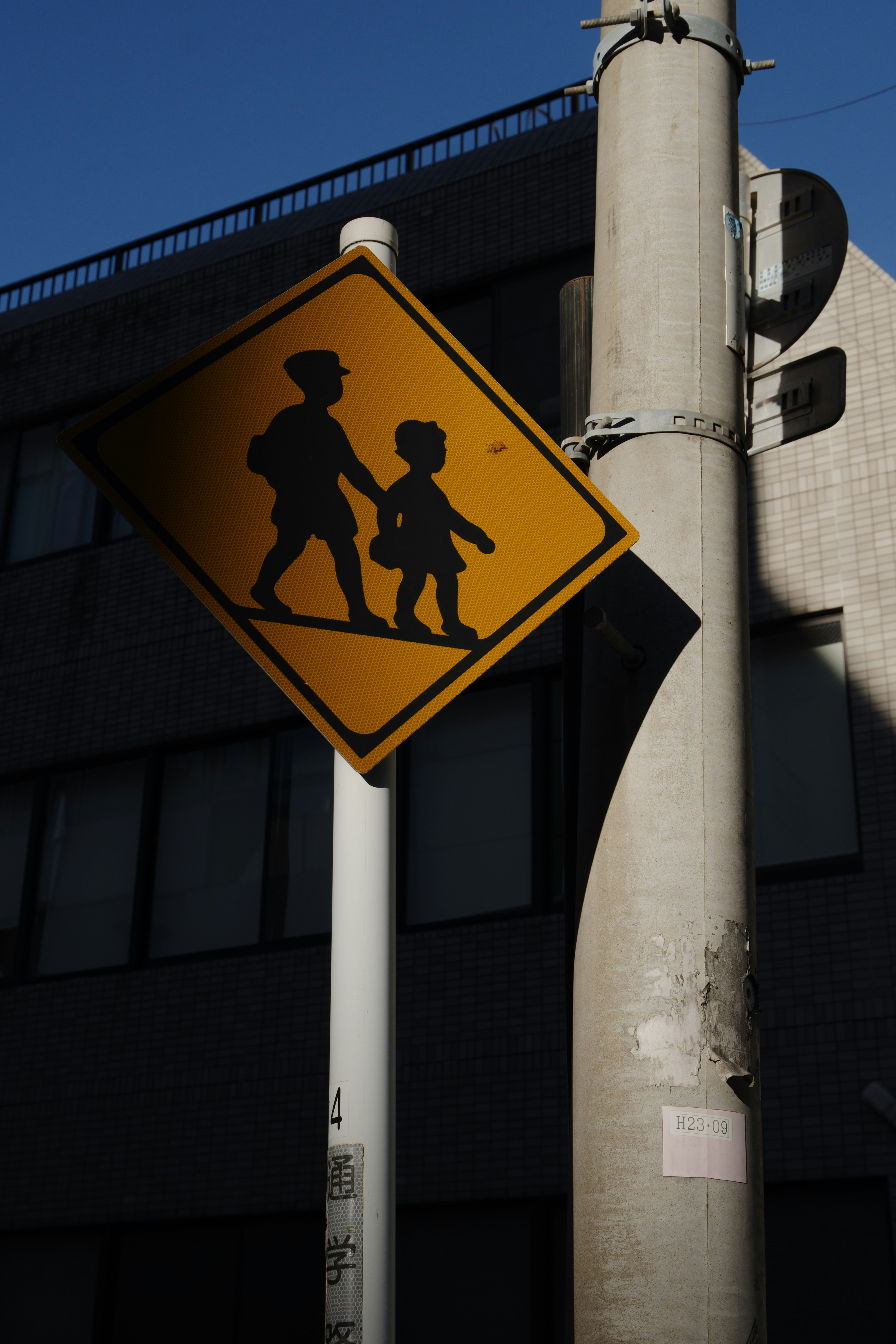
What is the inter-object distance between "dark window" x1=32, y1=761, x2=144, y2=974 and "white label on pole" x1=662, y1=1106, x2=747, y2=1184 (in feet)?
31.9

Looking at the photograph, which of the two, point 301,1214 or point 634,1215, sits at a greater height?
point 301,1214

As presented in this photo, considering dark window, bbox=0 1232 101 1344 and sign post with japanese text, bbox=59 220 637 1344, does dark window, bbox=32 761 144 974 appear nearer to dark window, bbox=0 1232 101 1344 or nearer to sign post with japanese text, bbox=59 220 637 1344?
dark window, bbox=0 1232 101 1344

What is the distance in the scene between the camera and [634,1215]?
7.48ft

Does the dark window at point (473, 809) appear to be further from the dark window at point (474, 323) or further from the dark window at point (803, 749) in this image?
the dark window at point (474, 323)

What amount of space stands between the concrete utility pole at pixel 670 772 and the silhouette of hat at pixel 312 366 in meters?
0.60

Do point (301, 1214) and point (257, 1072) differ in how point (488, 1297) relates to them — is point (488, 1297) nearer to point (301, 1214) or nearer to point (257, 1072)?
point (301, 1214)

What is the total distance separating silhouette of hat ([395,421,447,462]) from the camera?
2.51 m

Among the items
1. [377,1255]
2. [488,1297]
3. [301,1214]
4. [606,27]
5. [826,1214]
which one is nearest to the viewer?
[377,1255]

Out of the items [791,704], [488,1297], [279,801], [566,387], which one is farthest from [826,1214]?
[566,387]

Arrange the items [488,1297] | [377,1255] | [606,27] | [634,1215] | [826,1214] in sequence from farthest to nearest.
Result: [488,1297] < [826,1214] < [606,27] < [634,1215] < [377,1255]

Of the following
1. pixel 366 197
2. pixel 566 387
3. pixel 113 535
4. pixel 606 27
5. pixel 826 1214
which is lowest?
pixel 826 1214

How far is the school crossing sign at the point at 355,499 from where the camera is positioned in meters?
2.34

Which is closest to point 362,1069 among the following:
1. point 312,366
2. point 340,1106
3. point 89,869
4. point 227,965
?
point 340,1106

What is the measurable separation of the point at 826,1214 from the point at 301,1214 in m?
3.50
